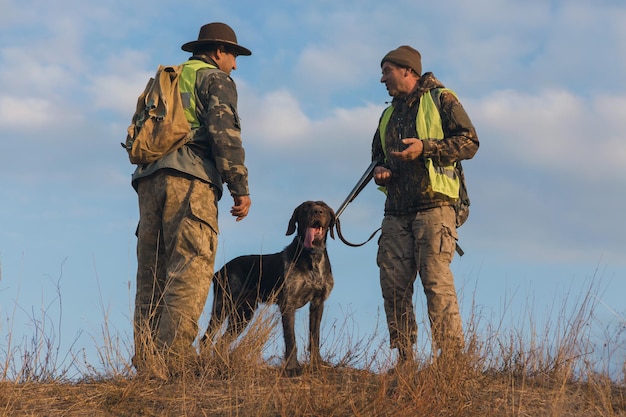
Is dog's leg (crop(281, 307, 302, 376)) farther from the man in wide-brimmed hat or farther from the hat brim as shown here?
the hat brim

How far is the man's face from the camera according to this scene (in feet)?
25.4

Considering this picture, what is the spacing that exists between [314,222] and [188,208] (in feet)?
5.37

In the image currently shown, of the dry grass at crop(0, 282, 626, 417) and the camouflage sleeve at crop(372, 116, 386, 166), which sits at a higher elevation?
the camouflage sleeve at crop(372, 116, 386, 166)

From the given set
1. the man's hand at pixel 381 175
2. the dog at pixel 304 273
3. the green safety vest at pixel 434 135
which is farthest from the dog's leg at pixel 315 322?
the green safety vest at pixel 434 135

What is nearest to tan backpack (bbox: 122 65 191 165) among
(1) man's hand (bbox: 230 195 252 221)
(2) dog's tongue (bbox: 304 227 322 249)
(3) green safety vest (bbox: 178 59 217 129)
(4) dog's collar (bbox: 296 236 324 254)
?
(3) green safety vest (bbox: 178 59 217 129)

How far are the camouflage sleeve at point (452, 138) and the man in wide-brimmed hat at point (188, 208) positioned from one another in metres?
1.62

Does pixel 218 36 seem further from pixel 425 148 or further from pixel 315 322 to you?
pixel 315 322

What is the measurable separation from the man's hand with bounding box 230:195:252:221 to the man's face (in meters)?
1.68

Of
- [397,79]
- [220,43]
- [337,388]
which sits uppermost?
[220,43]

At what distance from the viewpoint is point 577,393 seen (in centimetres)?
711

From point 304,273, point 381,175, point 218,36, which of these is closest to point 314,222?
point 304,273

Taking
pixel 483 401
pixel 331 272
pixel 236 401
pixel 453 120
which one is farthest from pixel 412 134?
pixel 236 401

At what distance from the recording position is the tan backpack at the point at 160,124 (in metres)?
7.27

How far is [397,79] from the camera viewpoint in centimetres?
775
